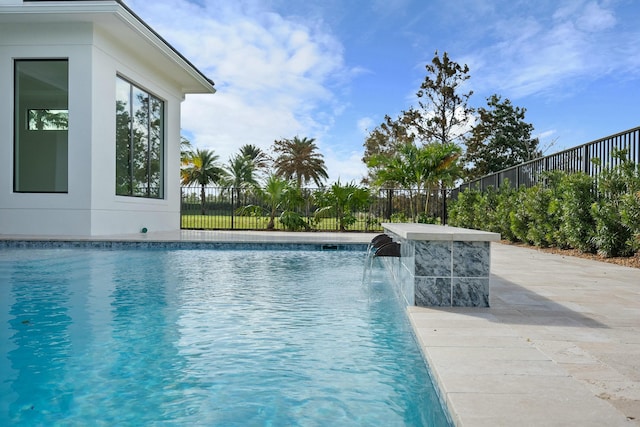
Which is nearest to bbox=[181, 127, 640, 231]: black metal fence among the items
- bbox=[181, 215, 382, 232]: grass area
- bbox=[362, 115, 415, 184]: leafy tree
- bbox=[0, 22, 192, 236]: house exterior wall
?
bbox=[181, 215, 382, 232]: grass area

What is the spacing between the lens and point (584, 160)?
845cm

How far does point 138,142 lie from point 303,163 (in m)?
22.3

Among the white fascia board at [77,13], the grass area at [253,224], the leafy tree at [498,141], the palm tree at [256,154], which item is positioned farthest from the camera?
the palm tree at [256,154]

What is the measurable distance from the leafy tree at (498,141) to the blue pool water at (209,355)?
75.2 feet

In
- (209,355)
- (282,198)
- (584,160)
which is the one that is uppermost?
(584,160)

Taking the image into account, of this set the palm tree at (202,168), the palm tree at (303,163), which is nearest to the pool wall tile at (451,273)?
the palm tree at (303,163)

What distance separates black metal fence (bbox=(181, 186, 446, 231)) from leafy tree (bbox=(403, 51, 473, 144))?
8257 millimetres

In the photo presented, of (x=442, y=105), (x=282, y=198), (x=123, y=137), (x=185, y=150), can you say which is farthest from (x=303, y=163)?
(x=123, y=137)

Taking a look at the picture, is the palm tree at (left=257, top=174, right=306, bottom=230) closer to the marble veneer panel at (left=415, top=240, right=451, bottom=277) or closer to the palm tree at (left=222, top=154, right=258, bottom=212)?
the marble veneer panel at (left=415, top=240, right=451, bottom=277)

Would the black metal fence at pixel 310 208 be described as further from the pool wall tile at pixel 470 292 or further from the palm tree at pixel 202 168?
the palm tree at pixel 202 168

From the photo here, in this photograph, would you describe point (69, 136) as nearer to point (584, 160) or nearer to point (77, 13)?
point (77, 13)

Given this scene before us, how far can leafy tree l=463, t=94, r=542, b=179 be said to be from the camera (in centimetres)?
2689

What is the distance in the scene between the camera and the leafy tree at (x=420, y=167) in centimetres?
1614

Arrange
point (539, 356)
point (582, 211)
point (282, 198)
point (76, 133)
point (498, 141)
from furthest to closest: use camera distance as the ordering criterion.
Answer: point (498, 141)
point (282, 198)
point (76, 133)
point (582, 211)
point (539, 356)
